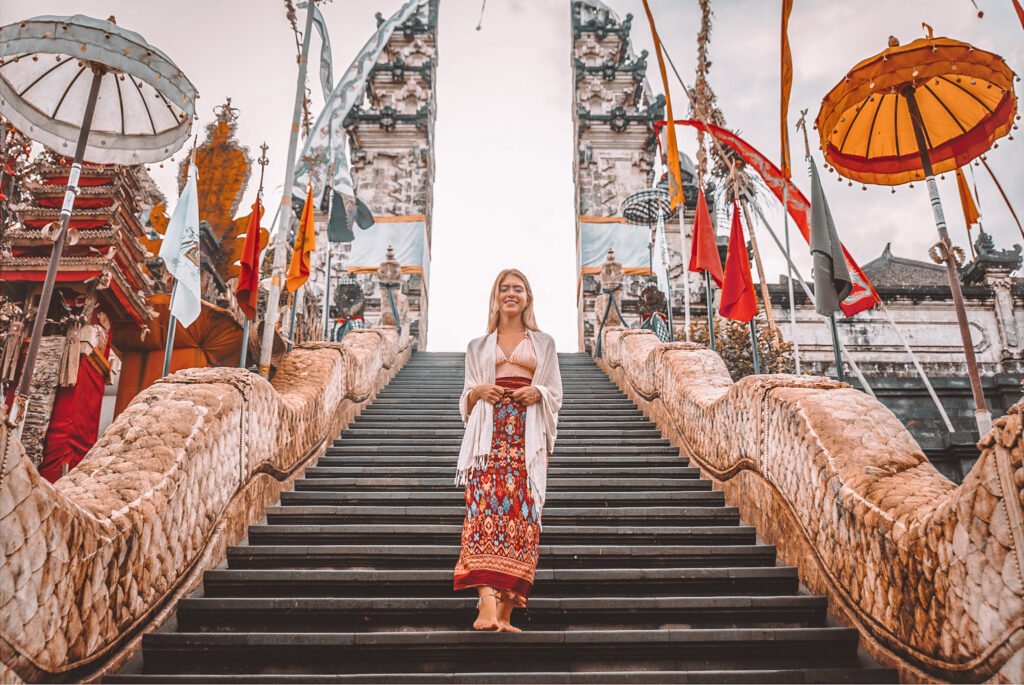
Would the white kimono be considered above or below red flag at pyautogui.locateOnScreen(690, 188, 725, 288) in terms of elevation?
below

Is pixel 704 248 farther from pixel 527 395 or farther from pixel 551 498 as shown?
pixel 527 395

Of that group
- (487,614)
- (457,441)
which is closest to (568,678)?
(487,614)

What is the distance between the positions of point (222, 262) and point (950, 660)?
1112 cm

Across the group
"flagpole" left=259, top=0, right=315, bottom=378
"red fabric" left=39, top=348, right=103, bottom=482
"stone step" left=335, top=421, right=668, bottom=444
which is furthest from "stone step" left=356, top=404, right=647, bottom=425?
"red fabric" left=39, top=348, right=103, bottom=482

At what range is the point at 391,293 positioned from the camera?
13961 mm

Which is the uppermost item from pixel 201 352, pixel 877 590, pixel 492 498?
pixel 201 352

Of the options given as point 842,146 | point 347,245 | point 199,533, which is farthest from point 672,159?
point 347,245

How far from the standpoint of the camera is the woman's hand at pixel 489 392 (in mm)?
3812

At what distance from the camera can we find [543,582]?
4.13 metres

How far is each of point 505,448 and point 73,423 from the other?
5.25 meters

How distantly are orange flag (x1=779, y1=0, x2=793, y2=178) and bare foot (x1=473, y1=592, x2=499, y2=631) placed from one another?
344cm

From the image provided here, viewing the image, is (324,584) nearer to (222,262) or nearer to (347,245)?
(222,262)

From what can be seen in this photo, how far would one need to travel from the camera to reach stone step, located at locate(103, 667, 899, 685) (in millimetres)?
3146

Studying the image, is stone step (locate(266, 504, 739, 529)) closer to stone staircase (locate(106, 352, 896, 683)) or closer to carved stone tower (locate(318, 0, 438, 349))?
stone staircase (locate(106, 352, 896, 683))
